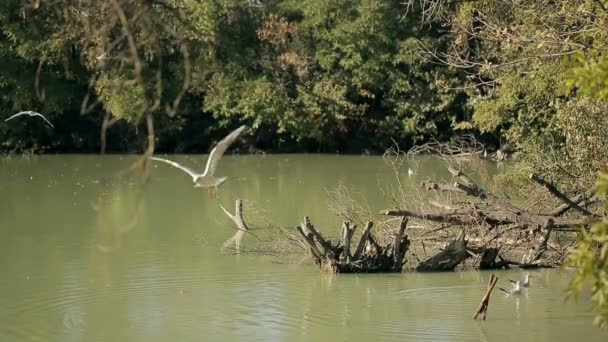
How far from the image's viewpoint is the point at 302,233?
34.3 feet

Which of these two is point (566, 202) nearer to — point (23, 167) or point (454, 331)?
point (454, 331)

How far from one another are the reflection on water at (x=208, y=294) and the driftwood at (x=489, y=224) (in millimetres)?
202

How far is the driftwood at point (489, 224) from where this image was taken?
10.6m

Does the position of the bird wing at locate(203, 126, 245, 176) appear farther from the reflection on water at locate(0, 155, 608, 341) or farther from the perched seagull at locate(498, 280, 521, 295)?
the perched seagull at locate(498, 280, 521, 295)

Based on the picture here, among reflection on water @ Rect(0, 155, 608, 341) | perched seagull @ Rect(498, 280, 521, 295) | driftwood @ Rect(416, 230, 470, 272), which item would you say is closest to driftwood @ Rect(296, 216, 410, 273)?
reflection on water @ Rect(0, 155, 608, 341)

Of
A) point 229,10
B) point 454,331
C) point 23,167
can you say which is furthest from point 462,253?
point 229,10

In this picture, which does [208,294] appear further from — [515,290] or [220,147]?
[515,290]

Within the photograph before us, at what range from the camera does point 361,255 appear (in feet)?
35.5

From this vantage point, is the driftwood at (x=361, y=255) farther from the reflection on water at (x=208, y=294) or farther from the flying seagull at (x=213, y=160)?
the flying seagull at (x=213, y=160)

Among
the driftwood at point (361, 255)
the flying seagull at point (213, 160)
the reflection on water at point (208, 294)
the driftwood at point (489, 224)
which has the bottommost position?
the reflection on water at point (208, 294)

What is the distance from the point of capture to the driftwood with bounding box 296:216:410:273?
419 inches

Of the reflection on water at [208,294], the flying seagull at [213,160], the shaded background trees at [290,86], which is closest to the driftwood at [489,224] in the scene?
the reflection on water at [208,294]

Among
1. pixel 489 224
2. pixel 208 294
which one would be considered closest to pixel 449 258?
pixel 489 224

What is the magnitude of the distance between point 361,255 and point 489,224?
1.36 m
